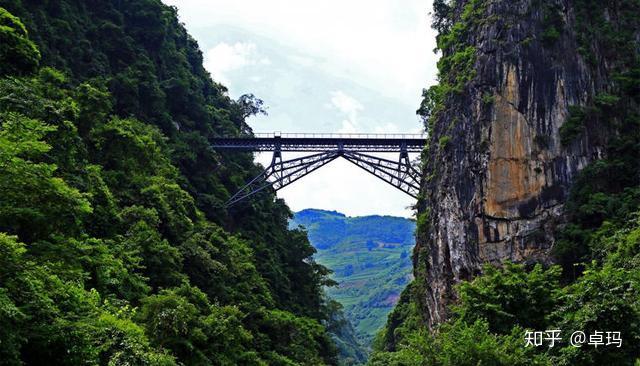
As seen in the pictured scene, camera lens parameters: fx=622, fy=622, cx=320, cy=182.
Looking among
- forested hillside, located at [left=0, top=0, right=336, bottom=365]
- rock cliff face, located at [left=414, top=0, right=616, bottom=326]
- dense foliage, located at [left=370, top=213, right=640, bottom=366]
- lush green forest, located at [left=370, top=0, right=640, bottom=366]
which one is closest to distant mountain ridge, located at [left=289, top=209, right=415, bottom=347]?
forested hillside, located at [left=0, top=0, right=336, bottom=365]

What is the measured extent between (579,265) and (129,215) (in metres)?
14.6

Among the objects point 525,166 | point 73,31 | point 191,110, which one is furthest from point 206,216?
point 525,166

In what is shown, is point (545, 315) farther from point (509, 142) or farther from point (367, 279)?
point (367, 279)

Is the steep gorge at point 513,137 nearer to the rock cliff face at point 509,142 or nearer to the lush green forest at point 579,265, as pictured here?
the rock cliff face at point 509,142

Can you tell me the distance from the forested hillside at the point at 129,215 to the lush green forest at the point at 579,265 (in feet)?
18.2

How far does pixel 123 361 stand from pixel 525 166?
1868cm

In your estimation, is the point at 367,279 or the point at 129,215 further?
the point at 367,279

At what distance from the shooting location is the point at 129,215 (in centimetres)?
A: 1848

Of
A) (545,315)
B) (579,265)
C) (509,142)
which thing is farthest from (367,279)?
(545,315)

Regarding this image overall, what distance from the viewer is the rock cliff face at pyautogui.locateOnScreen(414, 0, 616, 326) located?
23797 mm

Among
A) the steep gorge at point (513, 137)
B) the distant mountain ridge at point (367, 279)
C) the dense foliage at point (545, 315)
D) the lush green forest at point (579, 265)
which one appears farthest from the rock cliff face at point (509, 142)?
the distant mountain ridge at point (367, 279)

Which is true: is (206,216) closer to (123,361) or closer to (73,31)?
(73,31)

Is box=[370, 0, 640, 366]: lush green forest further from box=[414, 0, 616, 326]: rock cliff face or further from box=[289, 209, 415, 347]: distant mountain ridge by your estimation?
box=[289, 209, 415, 347]: distant mountain ridge

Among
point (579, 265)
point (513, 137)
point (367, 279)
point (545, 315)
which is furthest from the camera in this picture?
point (367, 279)
